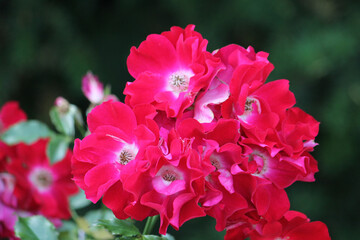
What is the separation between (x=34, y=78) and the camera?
6.43 feet

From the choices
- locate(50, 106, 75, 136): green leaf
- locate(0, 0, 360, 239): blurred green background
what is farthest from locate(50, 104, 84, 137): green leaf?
locate(0, 0, 360, 239): blurred green background

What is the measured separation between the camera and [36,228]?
679mm

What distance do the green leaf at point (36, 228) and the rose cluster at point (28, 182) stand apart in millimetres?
87

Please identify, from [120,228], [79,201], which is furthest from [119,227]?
[79,201]

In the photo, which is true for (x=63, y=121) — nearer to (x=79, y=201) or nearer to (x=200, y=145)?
(x=79, y=201)

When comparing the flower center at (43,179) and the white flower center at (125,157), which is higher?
the flower center at (43,179)

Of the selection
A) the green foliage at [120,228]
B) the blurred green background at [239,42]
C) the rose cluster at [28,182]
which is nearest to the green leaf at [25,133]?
the rose cluster at [28,182]

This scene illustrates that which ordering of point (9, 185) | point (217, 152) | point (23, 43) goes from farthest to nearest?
1. point (23, 43)
2. point (9, 185)
3. point (217, 152)

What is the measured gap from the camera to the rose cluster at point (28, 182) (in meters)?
0.77

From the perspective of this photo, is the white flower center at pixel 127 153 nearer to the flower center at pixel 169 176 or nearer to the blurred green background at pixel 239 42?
the flower center at pixel 169 176

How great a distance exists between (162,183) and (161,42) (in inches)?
7.5

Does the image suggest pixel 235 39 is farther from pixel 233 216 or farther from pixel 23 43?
pixel 233 216

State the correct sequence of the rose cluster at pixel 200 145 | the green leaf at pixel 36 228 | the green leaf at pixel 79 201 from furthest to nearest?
1. the green leaf at pixel 79 201
2. the green leaf at pixel 36 228
3. the rose cluster at pixel 200 145

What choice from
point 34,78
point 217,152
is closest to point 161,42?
point 217,152
